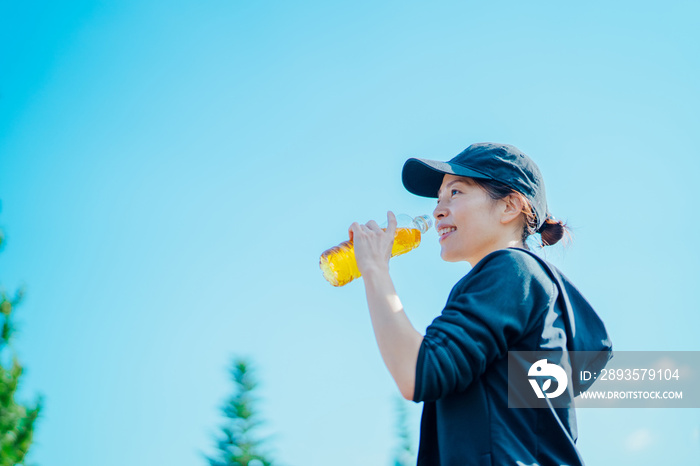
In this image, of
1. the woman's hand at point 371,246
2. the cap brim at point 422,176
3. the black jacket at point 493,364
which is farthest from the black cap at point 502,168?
the black jacket at point 493,364

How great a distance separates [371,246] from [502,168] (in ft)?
2.25

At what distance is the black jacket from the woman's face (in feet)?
1.55

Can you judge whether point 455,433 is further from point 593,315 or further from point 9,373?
point 9,373

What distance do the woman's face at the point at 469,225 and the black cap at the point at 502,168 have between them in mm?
94

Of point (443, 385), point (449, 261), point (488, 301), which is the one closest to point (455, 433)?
point (443, 385)

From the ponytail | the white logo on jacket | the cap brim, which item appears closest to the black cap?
the cap brim

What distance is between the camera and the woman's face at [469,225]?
291cm

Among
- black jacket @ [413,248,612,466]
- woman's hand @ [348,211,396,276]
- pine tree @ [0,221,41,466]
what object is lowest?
black jacket @ [413,248,612,466]

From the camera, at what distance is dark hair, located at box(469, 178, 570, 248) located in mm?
2902

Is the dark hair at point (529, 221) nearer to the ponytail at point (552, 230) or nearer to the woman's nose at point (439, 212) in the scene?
the ponytail at point (552, 230)

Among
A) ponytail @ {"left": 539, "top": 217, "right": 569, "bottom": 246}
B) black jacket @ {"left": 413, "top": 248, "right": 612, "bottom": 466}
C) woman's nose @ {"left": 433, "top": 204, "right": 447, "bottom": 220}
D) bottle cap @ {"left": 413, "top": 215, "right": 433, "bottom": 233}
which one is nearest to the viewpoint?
black jacket @ {"left": 413, "top": 248, "right": 612, "bottom": 466}

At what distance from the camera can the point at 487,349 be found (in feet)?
7.12

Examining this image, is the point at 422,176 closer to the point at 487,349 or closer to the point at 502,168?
the point at 502,168

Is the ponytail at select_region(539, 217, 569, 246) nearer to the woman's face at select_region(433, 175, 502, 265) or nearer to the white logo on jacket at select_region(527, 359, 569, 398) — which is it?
the woman's face at select_region(433, 175, 502, 265)
